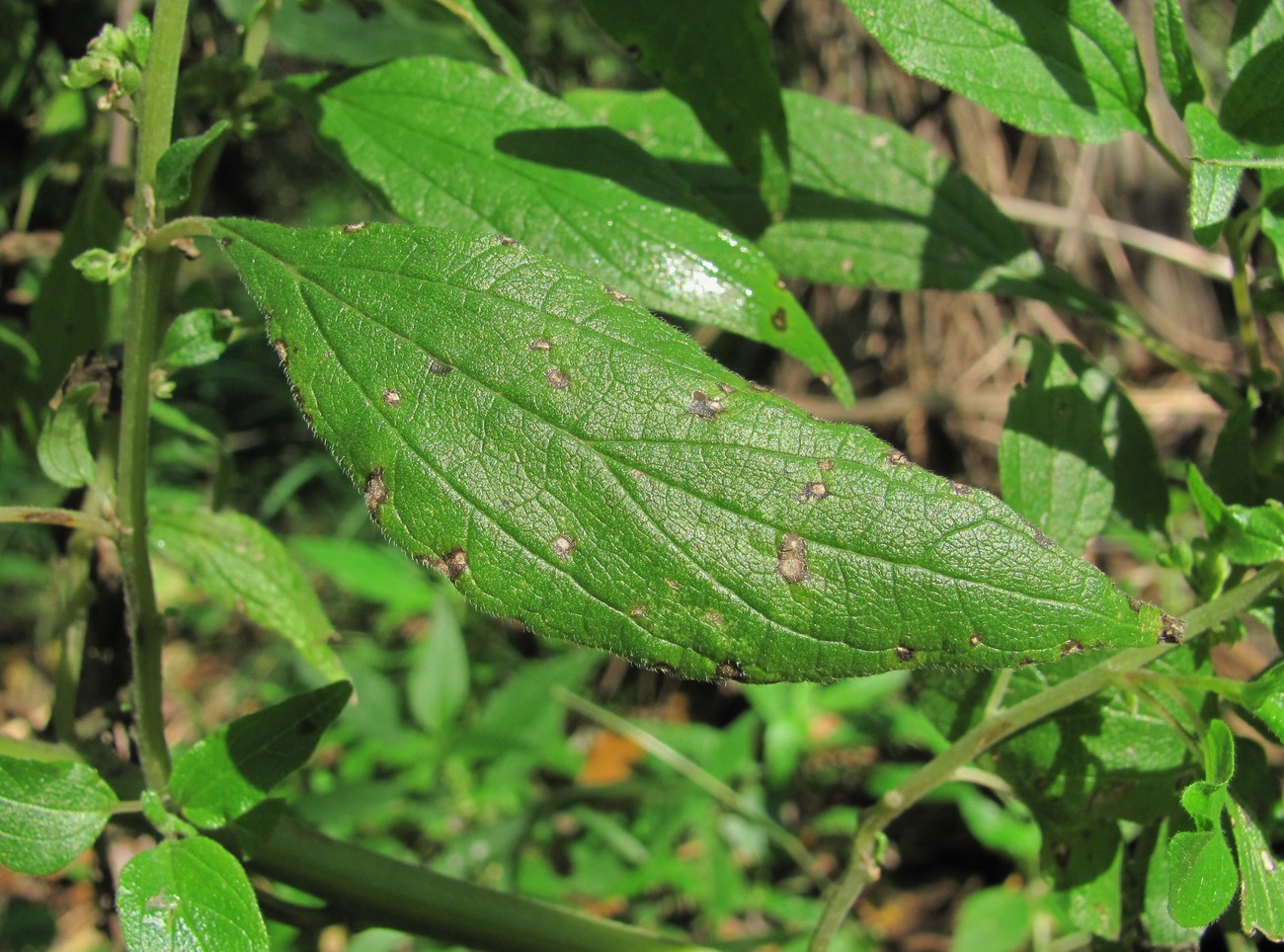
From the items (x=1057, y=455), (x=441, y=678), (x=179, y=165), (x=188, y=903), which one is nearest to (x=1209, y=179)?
(x=1057, y=455)

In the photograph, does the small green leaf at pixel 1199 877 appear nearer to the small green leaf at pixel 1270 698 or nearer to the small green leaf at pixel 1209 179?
the small green leaf at pixel 1270 698

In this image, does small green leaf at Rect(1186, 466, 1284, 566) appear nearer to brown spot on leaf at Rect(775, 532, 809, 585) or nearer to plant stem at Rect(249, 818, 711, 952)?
brown spot on leaf at Rect(775, 532, 809, 585)

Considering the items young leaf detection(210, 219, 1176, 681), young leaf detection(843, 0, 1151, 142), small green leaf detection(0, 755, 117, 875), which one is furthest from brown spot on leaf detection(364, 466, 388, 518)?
young leaf detection(843, 0, 1151, 142)

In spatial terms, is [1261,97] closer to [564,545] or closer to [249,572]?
[564,545]

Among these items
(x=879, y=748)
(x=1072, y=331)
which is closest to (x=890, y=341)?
(x=1072, y=331)

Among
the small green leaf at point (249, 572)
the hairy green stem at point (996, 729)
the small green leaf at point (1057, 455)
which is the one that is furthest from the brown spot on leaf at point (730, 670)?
the small green leaf at point (249, 572)

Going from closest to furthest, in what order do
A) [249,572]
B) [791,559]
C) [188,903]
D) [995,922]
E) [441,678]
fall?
1. [791,559]
2. [188,903]
3. [249,572]
4. [995,922]
5. [441,678]

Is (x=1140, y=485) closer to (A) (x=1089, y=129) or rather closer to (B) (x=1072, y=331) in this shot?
(A) (x=1089, y=129)

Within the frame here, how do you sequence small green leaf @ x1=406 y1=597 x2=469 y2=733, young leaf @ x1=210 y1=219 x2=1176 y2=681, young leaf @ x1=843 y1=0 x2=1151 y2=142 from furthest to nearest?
small green leaf @ x1=406 y1=597 x2=469 y2=733, young leaf @ x1=843 y1=0 x2=1151 y2=142, young leaf @ x1=210 y1=219 x2=1176 y2=681
